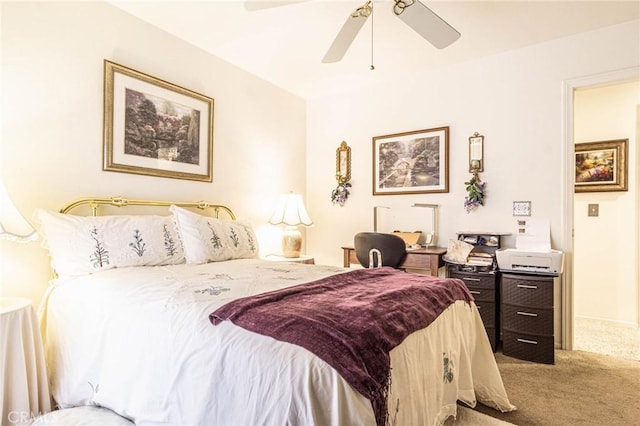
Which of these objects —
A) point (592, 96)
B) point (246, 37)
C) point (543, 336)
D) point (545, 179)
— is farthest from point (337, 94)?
point (543, 336)

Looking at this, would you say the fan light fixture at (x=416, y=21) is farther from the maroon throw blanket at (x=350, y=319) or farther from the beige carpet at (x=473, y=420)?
the beige carpet at (x=473, y=420)

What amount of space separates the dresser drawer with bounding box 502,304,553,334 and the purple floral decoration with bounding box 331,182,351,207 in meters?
2.00

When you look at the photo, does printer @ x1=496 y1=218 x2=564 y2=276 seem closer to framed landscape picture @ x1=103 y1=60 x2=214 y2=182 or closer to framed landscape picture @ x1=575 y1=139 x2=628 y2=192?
framed landscape picture @ x1=575 y1=139 x2=628 y2=192

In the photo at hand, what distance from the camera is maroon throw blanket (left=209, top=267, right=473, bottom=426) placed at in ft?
3.29

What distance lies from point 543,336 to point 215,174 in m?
3.00

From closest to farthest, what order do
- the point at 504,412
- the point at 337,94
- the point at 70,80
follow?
the point at 504,412
the point at 70,80
the point at 337,94

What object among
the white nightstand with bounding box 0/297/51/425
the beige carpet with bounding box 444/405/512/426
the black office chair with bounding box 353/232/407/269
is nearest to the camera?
the white nightstand with bounding box 0/297/51/425

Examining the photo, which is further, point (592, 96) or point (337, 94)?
point (337, 94)

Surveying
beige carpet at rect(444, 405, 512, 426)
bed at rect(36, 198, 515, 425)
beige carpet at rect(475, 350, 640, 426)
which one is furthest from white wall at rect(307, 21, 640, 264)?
beige carpet at rect(444, 405, 512, 426)

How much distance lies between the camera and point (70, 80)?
2.36 metres

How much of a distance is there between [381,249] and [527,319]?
3.99 feet

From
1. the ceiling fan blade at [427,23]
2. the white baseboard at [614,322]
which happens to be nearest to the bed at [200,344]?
the ceiling fan blade at [427,23]

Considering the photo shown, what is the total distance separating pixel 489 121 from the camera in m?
3.29

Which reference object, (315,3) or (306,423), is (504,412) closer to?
(306,423)
